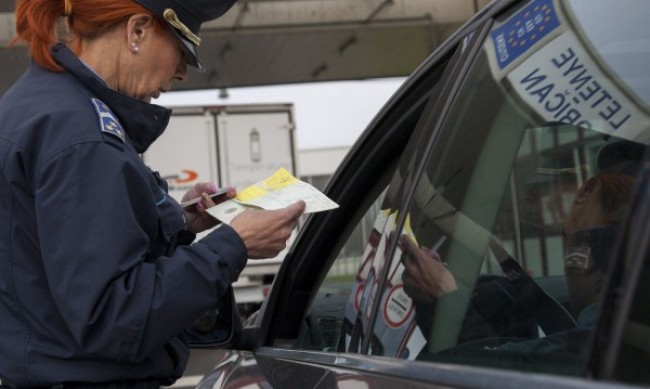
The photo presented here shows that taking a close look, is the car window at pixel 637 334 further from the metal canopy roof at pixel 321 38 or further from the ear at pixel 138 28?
the metal canopy roof at pixel 321 38

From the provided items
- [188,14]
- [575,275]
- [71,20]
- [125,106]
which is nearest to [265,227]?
[125,106]

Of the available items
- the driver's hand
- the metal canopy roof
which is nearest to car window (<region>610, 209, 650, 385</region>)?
the driver's hand

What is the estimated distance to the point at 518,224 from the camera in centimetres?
161

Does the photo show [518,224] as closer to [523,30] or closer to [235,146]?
[523,30]

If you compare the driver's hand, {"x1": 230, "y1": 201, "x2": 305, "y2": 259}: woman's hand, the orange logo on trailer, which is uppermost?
the orange logo on trailer

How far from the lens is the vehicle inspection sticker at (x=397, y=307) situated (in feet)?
6.07

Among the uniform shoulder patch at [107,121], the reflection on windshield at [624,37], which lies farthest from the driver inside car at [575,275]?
the uniform shoulder patch at [107,121]

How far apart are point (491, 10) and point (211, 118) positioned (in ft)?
43.2

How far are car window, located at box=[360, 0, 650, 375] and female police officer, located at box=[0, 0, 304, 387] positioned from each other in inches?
15.6

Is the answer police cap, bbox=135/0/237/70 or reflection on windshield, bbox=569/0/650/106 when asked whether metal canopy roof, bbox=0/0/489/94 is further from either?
reflection on windshield, bbox=569/0/650/106

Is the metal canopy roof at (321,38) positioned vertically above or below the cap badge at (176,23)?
above

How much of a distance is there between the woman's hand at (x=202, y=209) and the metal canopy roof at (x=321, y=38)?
29.0ft

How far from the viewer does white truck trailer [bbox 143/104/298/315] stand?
14.5 metres

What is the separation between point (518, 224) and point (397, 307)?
1.22 ft
